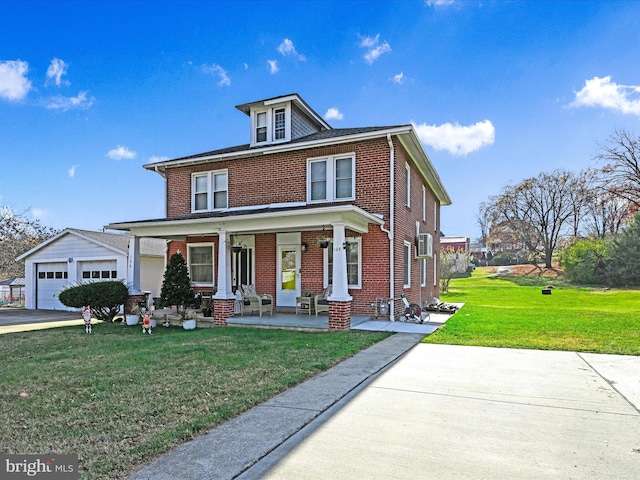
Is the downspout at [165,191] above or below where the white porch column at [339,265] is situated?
above

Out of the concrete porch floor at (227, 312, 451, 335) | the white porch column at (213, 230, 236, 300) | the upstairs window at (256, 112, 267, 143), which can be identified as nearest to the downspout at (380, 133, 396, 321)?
the concrete porch floor at (227, 312, 451, 335)

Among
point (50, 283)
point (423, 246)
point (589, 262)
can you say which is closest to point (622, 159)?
point (589, 262)

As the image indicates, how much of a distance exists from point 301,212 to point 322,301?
3.64m

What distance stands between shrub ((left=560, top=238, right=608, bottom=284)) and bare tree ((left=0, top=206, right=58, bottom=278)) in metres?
41.5

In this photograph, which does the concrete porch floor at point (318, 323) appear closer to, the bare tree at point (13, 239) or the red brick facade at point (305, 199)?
the red brick facade at point (305, 199)

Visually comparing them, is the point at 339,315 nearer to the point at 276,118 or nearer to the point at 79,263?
the point at 276,118

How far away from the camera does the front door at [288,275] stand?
43.2ft

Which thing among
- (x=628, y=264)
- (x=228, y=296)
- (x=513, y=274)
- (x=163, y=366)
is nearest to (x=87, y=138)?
(x=228, y=296)

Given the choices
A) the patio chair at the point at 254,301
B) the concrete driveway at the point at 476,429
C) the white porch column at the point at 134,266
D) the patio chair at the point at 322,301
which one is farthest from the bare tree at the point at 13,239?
the concrete driveway at the point at 476,429

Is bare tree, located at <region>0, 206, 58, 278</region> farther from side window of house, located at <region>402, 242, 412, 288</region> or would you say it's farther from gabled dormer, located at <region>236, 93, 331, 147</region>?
side window of house, located at <region>402, 242, 412, 288</region>

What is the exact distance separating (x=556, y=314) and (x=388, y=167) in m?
Result: 8.00

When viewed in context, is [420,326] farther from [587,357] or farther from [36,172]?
[36,172]

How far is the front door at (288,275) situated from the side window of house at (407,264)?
3313mm

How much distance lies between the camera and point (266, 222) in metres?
11.1
